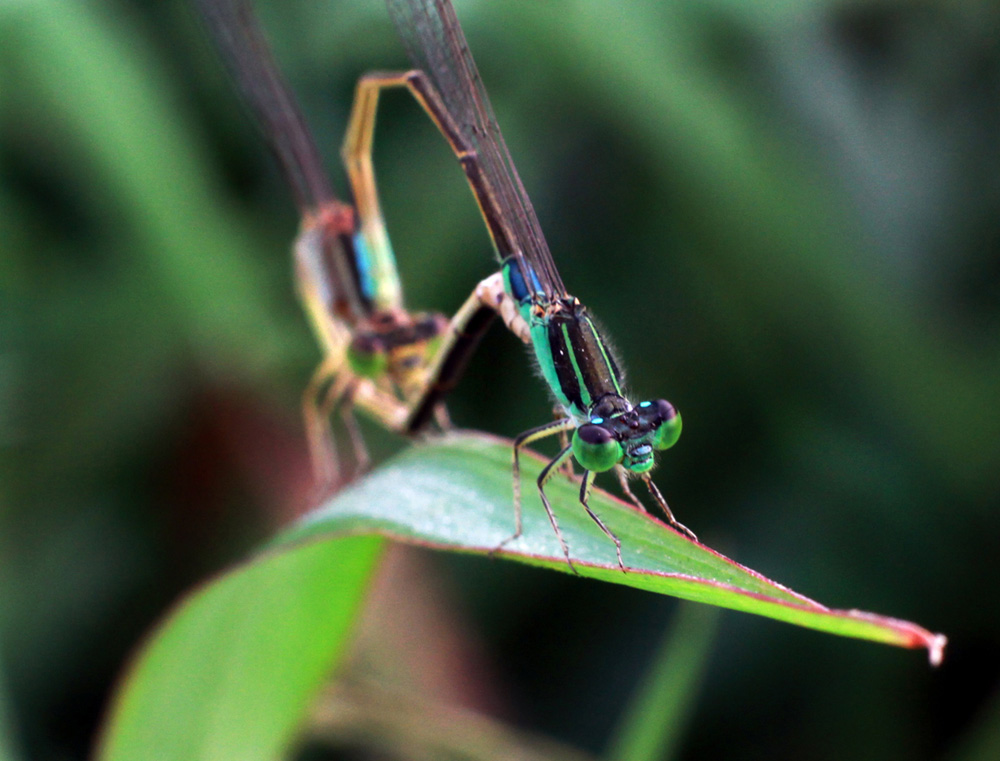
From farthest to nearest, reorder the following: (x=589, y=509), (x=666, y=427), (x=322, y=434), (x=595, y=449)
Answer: (x=322, y=434)
(x=666, y=427)
(x=595, y=449)
(x=589, y=509)

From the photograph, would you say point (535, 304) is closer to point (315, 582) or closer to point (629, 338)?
point (315, 582)

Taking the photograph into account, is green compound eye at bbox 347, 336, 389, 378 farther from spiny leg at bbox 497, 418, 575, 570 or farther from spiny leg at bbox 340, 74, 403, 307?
spiny leg at bbox 497, 418, 575, 570

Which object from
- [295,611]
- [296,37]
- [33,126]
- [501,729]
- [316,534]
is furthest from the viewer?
[296,37]

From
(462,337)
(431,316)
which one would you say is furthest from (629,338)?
(462,337)

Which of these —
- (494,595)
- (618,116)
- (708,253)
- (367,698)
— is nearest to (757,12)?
(618,116)

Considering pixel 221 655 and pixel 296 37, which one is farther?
pixel 296 37

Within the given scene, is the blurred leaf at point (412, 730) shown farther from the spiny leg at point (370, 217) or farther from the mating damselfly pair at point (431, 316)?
the spiny leg at point (370, 217)

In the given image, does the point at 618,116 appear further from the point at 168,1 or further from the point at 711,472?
the point at 168,1
